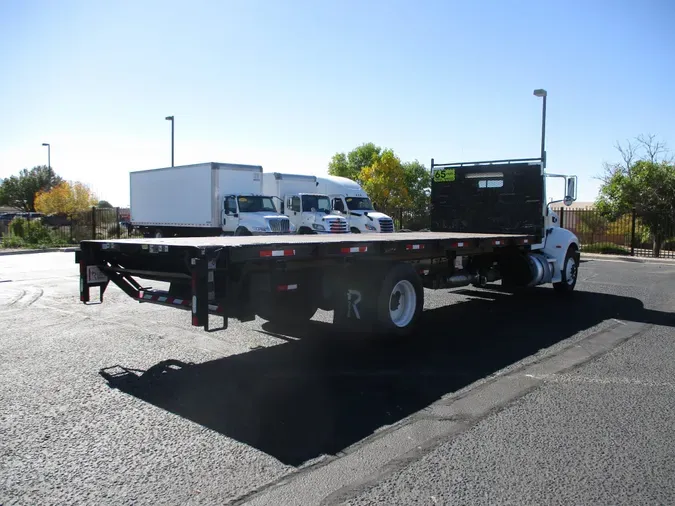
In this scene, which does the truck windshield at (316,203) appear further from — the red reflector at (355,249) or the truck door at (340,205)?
the red reflector at (355,249)

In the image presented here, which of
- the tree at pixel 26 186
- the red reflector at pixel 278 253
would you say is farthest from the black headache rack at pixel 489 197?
the tree at pixel 26 186

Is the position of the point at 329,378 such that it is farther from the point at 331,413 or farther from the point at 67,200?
the point at 67,200

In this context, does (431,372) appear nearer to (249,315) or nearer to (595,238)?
(249,315)

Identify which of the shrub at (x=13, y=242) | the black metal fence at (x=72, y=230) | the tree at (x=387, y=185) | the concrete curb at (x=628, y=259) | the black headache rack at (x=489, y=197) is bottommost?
the concrete curb at (x=628, y=259)

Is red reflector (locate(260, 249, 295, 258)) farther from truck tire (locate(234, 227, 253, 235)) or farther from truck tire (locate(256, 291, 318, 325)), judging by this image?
truck tire (locate(234, 227, 253, 235))

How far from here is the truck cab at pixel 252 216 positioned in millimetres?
21203

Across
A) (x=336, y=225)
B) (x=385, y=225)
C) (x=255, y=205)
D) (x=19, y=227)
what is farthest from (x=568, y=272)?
(x=19, y=227)

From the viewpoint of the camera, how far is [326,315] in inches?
373

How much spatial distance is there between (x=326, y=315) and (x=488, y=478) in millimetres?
5820

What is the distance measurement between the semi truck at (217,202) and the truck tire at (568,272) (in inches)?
439

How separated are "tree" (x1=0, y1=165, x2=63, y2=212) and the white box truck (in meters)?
45.2

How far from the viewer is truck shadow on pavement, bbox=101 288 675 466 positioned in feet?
15.2

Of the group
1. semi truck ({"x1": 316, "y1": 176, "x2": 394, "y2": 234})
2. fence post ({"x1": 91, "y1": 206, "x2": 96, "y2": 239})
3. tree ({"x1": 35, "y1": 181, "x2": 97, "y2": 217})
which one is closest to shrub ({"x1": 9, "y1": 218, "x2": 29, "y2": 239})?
fence post ({"x1": 91, "y1": 206, "x2": 96, "y2": 239})

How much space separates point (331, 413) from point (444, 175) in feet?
28.4
